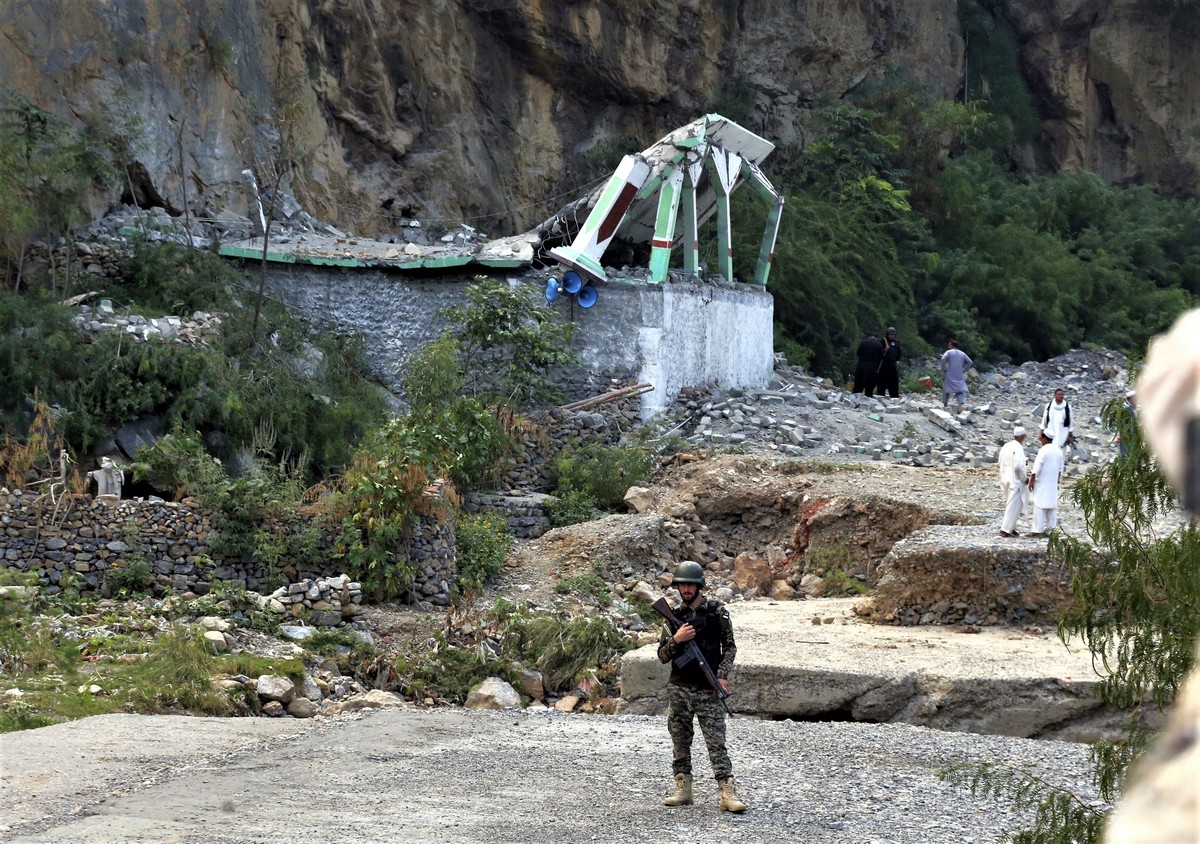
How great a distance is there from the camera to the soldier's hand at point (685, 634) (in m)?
7.45

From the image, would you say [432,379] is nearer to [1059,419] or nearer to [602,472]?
[602,472]

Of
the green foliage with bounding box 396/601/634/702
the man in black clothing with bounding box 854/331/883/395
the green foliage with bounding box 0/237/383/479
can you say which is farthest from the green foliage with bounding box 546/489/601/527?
the man in black clothing with bounding box 854/331/883/395

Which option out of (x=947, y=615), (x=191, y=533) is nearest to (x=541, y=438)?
(x=191, y=533)

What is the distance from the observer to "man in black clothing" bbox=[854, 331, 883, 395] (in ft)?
85.1

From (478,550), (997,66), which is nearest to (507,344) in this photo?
(478,550)

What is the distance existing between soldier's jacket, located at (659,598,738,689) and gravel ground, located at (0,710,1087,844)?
731 mm

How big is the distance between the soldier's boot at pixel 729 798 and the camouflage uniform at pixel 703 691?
43 mm

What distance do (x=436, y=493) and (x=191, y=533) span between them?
8.75 feet

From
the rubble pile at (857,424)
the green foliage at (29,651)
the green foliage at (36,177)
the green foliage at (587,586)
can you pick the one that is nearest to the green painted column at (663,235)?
the rubble pile at (857,424)

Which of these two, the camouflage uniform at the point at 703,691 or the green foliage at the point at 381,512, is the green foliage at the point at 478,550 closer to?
the green foliage at the point at 381,512

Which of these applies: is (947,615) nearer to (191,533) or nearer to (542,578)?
(542,578)

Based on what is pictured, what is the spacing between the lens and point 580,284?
22.2 metres

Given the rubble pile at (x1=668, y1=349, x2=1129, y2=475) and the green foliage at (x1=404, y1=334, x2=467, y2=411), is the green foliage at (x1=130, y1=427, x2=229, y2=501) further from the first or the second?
the rubble pile at (x1=668, y1=349, x2=1129, y2=475)

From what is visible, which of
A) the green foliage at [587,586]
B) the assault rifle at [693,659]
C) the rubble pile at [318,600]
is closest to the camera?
the assault rifle at [693,659]
